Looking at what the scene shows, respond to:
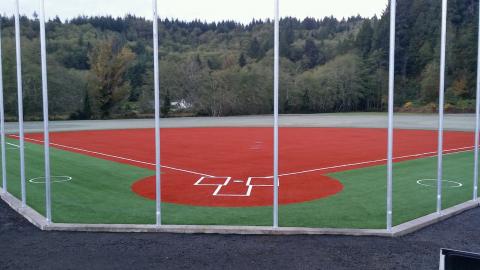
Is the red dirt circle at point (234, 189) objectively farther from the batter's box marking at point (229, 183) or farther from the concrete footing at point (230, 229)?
the concrete footing at point (230, 229)

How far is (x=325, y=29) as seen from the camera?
420ft

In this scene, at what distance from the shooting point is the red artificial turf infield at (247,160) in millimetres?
13586

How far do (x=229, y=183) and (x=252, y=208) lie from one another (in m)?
3.66

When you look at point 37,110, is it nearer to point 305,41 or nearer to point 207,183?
point 207,183

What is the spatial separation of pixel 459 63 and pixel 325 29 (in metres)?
52.1

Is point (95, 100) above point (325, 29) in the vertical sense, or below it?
below

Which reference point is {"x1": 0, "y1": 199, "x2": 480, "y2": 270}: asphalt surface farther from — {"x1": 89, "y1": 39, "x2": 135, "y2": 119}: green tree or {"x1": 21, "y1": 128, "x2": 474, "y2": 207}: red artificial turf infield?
{"x1": 89, "y1": 39, "x2": 135, "y2": 119}: green tree

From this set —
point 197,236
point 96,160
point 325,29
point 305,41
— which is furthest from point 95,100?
point 325,29

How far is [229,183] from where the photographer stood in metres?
15.3

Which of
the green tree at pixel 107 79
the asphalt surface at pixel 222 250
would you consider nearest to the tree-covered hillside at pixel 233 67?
the green tree at pixel 107 79

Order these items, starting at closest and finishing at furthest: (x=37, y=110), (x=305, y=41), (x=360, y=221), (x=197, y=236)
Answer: (x=197, y=236) → (x=360, y=221) → (x=37, y=110) → (x=305, y=41)

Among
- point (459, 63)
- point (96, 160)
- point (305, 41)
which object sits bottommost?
point (96, 160)

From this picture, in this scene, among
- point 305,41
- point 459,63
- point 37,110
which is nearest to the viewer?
point 37,110

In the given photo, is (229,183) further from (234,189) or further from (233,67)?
(233,67)
